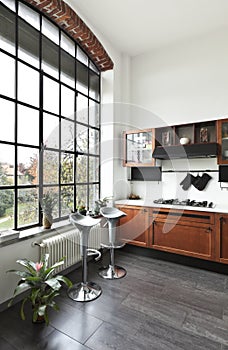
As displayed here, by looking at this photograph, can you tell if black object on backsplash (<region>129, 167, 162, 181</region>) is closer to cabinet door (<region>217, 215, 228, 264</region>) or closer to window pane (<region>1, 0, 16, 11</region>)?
cabinet door (<region>217, 215, 228, 264</region>)

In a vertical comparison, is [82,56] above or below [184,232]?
above

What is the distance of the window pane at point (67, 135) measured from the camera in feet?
9.40

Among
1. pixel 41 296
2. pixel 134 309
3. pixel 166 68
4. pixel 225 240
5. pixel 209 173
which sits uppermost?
pixel 166 68

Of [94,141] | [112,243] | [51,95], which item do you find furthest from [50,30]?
[112,243]

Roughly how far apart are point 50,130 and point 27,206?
1042mm

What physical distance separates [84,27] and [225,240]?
11.8ft

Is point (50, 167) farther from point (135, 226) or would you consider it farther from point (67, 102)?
point (135, 226)

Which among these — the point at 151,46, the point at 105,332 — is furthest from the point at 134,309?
the point at 151,46

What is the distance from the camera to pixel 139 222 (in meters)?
3.23

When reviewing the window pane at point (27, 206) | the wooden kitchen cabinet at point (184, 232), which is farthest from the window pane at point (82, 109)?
the wooden kitchen cabinet at point (184, 232)

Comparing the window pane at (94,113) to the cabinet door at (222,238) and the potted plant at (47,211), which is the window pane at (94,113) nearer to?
the potted plant at (47,211)

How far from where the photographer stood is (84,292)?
7.18 feet

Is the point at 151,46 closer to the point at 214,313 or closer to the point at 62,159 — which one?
the point at 62,159

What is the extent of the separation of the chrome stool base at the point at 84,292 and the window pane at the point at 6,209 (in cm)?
102
